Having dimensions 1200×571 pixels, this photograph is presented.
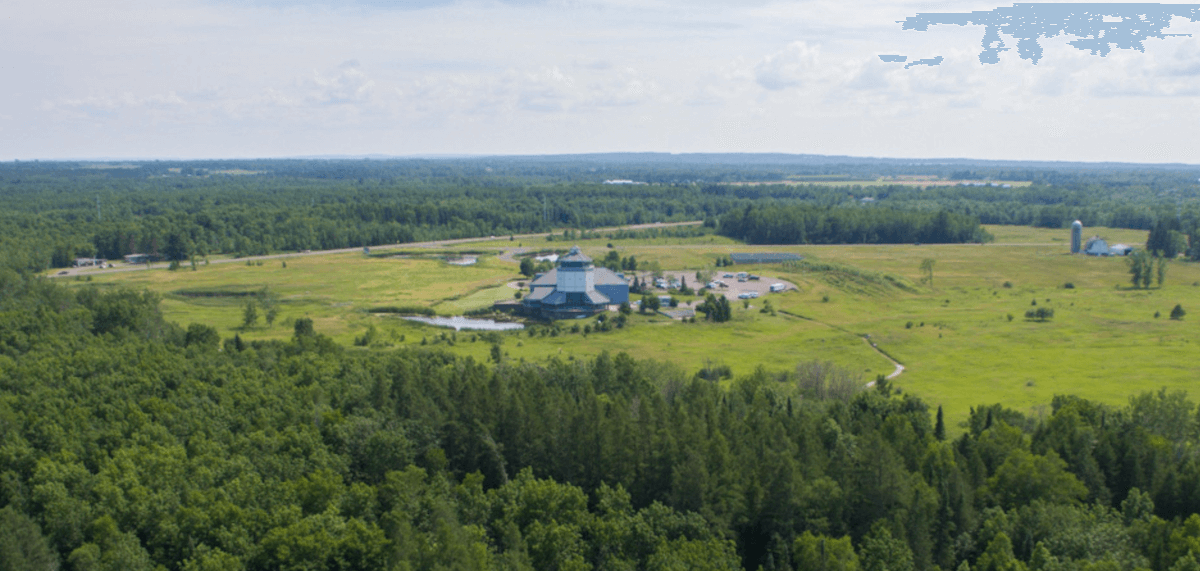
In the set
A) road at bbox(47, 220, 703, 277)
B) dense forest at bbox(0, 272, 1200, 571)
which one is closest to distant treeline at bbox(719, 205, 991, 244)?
road at bbox(47, 220, 703, 277)

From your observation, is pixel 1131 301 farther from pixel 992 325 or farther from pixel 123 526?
pixel 123 526

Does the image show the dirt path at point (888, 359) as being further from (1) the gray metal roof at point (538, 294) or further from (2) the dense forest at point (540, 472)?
(1) the gray metal roof at point (538, 294)

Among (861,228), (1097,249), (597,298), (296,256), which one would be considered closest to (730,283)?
(597,298)

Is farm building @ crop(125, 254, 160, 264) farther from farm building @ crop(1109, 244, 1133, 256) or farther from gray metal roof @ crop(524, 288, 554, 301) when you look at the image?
farm building @ crop(1109, 244, 1133, 256)

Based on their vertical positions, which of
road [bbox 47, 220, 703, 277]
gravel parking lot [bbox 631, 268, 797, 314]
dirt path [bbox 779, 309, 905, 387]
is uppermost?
gravel parking lot [bbox 631, 268, 797, 314]

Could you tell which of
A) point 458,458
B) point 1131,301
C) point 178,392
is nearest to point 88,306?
point 178,392
